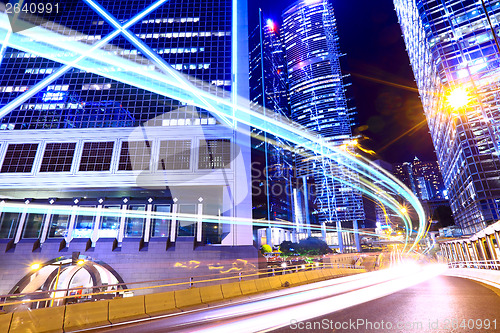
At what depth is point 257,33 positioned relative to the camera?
127 m

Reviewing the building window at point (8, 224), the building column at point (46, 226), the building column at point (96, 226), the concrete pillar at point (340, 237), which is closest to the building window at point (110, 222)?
the building column at point (96, 226)

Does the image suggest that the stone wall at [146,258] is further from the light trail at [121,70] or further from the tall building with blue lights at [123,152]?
the light trail at [121,70]

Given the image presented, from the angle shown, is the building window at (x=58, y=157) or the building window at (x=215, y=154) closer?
the building window at (x=215, y=154)

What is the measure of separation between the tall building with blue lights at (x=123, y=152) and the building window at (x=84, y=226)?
0.43ft

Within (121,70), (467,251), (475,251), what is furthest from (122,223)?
(467,251)

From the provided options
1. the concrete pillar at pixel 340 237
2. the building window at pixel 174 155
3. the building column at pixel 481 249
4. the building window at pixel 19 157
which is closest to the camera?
the building column at pixel 481 249

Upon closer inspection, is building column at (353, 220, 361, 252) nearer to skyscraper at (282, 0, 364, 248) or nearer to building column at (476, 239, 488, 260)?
skyscraper at (282, 0, 364, 248)

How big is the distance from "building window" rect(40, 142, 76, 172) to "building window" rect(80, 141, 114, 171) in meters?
1.69

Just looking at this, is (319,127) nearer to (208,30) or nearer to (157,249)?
(208,30)

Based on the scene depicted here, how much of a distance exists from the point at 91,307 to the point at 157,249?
19.7 metres

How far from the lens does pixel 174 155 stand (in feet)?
101

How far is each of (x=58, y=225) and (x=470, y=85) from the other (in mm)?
83378

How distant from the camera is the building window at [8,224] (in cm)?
2920

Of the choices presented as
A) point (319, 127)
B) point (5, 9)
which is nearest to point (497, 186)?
point (5, 9)
